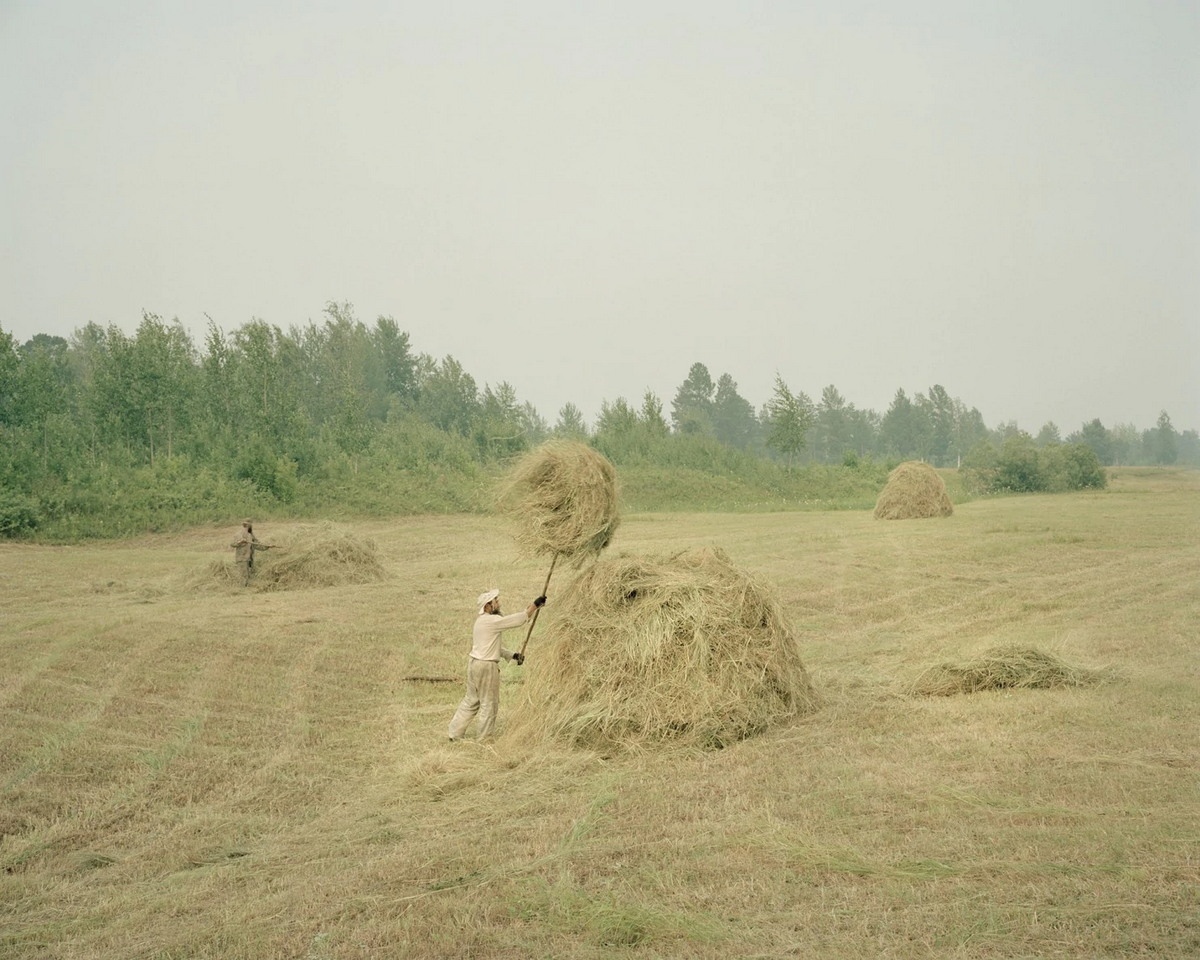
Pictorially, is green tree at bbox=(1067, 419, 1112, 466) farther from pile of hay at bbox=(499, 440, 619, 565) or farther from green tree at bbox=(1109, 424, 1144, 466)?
pile of hay at bbox=(499, 440, 619, 565)

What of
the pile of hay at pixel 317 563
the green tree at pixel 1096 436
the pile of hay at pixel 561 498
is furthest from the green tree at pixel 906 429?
the pile of hay at pixel 561 498

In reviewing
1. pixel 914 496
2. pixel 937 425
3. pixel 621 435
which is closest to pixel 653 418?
pixel 621 435

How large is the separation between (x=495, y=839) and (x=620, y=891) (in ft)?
4.61

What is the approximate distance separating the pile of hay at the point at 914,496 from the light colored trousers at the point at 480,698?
25.6 meters

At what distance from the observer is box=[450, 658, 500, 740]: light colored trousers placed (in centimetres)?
1032

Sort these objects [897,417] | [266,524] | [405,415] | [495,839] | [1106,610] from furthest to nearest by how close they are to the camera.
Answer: [897,417] < [405,415] < [266,524] < [1106,610] < [495,839]

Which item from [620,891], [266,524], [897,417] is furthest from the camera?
[897,417]

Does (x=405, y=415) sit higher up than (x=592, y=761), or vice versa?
(x=405, y=415)

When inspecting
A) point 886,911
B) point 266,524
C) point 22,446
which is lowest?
point 886,911

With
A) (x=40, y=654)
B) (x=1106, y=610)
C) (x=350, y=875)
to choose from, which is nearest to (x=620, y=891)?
(x=350, y=875)

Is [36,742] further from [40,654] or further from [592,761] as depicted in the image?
[592,761]

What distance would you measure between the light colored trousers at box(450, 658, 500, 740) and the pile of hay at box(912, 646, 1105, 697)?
4754mm

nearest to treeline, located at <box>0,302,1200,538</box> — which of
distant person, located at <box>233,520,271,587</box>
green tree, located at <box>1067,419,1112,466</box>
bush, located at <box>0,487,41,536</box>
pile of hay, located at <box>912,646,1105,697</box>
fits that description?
bush, located at <box>0,487,41,536</box>

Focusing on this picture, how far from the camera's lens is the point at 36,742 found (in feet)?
32.5
